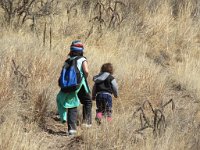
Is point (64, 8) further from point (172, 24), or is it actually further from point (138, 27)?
point (172, 24)

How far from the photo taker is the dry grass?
230 inches

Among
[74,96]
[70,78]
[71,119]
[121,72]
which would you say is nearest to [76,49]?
[70,78]

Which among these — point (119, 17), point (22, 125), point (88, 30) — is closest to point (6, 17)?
point (88, 30)

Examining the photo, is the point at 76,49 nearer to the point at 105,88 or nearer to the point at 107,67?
the point at 107,67

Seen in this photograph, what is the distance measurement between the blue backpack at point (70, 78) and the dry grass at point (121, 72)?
17.6 inches

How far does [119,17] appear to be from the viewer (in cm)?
1118

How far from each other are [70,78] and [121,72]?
7.28 ft

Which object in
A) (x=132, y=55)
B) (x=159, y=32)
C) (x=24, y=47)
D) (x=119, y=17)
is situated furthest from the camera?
(x=159, y=32)

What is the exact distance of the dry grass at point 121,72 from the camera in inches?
230

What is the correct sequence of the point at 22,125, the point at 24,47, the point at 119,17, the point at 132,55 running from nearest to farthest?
the point at 22,125 < the point at 24,47 < the point at 132,55 < the point at 119,17

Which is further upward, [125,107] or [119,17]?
[119,17]

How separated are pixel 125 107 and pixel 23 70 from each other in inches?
61.0

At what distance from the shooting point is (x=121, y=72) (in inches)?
335

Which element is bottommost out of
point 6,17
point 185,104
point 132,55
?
point 185,104
